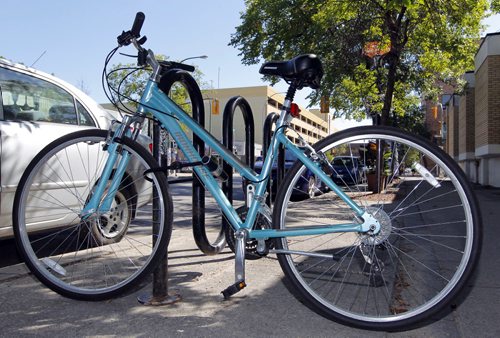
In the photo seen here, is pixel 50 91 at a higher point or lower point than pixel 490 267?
higher

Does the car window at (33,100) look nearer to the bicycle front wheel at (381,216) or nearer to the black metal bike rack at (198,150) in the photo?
the black metal bike rack at (198,150)

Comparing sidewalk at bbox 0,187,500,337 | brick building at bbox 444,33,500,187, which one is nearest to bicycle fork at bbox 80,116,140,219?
sidewalk at bbox 0,187,500,337

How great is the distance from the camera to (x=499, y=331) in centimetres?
272

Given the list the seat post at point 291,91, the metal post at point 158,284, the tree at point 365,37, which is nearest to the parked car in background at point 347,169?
the seat post at point 291,91

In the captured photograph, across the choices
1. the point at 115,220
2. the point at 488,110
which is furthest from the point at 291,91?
the point at 488,110

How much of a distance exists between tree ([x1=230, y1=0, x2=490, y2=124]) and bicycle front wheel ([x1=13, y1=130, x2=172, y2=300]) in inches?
417

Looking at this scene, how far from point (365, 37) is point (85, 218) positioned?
1505cm

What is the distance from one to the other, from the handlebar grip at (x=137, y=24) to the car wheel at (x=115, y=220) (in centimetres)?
107

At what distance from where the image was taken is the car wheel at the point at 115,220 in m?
3.31

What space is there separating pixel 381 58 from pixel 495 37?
235 inches

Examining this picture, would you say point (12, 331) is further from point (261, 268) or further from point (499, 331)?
point (499, 331)

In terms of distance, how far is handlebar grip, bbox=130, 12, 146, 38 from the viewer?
3012mm

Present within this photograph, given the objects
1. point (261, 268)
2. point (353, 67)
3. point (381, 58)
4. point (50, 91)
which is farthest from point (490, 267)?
point (353, 67)

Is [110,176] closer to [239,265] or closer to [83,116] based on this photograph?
[239,265]
